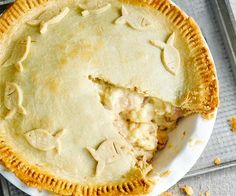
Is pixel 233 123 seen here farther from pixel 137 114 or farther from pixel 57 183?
pixel 57 183

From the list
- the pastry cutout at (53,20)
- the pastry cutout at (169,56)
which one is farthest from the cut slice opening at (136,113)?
the pastry cutout at (53,20)

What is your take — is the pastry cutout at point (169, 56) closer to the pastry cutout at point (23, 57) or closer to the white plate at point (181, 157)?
the white plate at point (181, 157)

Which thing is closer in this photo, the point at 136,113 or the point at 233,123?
the point at 136,113

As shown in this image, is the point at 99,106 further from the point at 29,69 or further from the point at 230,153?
the point at 230,153

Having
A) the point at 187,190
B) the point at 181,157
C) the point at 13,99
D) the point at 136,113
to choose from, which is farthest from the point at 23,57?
the point at 187,190

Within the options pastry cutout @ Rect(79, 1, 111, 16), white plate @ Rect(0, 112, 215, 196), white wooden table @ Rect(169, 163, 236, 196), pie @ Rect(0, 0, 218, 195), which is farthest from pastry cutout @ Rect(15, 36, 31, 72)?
white wooden table @ Rect(169, 163, 236, 196)

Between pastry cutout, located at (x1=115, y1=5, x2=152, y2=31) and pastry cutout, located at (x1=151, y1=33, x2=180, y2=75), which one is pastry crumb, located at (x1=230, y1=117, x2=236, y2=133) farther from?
pastry cutout, located at (x1=115, y1=5, x2=152, y2=31)
